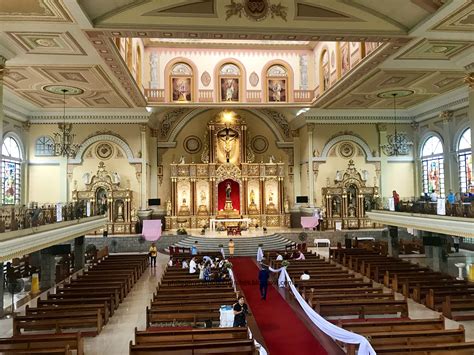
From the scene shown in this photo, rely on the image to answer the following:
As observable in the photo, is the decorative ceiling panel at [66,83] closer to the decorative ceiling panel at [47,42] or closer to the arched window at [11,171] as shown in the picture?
the decorative ceiling panel at [47,42]

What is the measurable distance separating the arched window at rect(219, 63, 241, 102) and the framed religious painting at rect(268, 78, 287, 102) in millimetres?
2294

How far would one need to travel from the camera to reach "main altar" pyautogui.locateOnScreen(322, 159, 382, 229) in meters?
29.8

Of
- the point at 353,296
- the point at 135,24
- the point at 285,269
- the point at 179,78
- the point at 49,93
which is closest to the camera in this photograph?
the point at 353,296

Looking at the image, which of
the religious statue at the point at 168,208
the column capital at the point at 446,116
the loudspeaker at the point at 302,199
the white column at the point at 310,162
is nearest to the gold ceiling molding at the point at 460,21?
the column capital at the point at 446,116

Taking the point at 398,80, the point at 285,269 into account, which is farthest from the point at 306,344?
the point at 398,80

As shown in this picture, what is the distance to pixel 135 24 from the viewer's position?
14250 mm

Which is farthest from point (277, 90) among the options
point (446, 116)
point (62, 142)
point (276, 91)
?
point (62, 142)

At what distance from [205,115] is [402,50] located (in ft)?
62.0

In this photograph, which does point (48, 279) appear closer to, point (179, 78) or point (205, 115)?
point (179, 78)

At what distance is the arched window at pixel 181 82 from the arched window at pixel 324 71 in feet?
29.6

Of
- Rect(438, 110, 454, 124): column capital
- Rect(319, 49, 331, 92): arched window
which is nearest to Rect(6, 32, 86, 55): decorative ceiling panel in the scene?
Rect(319, 49, 331, 92): arched window

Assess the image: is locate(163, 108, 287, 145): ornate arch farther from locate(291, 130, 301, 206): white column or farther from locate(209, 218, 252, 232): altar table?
locate(209, 218, 252, 232): altar table

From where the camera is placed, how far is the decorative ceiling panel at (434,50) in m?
16.4

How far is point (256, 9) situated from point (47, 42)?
815 centimetres
